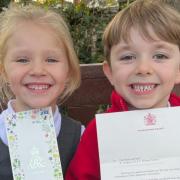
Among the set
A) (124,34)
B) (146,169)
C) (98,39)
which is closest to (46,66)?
(124,34)

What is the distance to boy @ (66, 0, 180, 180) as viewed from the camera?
1.79m

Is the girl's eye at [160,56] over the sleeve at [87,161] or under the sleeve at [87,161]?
over

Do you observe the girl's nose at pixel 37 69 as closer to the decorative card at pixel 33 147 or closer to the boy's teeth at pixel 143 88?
the decorative card at pixel 33 147

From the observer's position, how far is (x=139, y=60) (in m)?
1.79

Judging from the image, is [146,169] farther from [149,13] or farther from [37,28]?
[37,28]

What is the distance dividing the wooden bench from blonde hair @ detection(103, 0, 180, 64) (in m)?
0.51

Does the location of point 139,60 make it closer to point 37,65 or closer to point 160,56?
point 160,56

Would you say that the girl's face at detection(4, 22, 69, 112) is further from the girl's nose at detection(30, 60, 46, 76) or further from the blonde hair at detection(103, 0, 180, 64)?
the blonde hair at detection(103, 0, 180, 64)

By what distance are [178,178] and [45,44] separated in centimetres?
79

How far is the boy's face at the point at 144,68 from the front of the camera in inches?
70.4

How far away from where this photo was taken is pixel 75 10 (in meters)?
4.82

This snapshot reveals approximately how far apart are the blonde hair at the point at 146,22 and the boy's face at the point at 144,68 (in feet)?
0.07

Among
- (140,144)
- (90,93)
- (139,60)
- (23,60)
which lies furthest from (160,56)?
(90,93)

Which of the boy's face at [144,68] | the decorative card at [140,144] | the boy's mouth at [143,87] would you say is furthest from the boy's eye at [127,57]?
the decorative card at [140,144]
